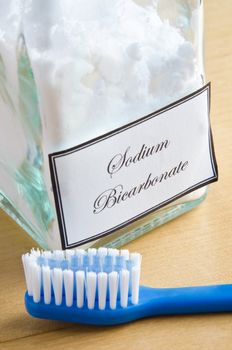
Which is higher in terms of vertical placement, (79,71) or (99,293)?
(79,71)

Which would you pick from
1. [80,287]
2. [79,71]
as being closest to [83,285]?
[80,287]

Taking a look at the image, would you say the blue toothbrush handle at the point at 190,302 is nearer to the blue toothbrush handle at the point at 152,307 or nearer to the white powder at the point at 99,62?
the blue toothbrush handle at the point at 152,307

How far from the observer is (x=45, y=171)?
2.10 feet

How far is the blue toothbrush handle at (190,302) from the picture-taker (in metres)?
0.62

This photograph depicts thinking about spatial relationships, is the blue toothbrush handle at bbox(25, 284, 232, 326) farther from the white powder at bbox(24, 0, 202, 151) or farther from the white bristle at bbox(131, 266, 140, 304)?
the white powder at bbox(24, 0, 202, 151)

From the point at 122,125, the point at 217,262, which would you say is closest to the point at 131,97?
the point at 122,125

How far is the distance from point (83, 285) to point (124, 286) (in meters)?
0.03

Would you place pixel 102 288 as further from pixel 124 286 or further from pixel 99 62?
pixel 99 62

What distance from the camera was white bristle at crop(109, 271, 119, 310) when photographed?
61cm

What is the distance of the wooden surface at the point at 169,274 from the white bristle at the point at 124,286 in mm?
20

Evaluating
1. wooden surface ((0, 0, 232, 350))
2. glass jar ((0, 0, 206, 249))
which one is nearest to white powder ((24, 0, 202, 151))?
glass jar ((0, 0, 206, 249))

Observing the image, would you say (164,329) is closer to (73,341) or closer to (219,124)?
(73,341)

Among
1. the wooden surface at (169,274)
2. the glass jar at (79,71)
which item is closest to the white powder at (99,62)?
the glass jar at (79,71)

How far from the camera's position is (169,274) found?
668mm
